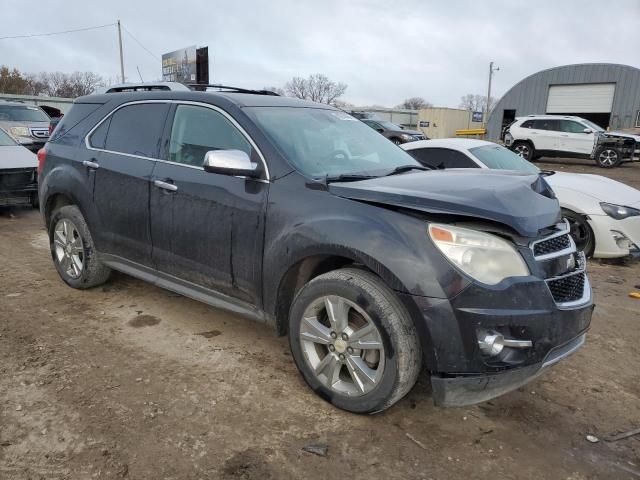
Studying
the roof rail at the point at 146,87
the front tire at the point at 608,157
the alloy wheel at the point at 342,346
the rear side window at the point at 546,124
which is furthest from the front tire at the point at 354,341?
the rear side window at the point at 546,124

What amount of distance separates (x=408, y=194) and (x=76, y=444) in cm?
209

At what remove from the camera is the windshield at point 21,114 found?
1320cm

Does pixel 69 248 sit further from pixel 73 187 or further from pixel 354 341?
pixel 354 341

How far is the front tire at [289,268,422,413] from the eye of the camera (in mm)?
2590

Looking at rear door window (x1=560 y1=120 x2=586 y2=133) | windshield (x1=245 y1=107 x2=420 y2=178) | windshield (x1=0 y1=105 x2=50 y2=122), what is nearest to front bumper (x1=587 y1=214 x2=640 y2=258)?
windshield (x1=245 y1=107 x2=420 y2=178)

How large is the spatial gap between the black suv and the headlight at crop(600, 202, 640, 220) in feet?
11.0

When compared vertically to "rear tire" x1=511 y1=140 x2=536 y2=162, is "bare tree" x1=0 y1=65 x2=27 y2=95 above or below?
above

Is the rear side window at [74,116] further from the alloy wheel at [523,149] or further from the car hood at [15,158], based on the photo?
the alloy wheel at [523,149]

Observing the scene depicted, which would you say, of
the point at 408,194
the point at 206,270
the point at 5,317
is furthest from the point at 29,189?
the point at 408,194

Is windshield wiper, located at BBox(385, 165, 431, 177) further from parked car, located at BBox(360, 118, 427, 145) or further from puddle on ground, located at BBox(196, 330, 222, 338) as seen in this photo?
parked car, located at BBox(360, 118, 427, 145)

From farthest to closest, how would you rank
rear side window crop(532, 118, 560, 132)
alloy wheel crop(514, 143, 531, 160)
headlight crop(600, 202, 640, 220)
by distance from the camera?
alloy wheel crop(514, 143, 531, 160)
rear side window crop(532, 118, 560, 132)
headlight crop(600, 202, 640, 220)

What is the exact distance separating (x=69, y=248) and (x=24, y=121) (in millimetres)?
10664

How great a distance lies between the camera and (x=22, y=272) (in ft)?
17.3

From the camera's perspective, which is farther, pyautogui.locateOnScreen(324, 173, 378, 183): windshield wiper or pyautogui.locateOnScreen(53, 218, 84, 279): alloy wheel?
pyautogui.locateOnScreen(53, 218, 84, 279): alloy wheel
